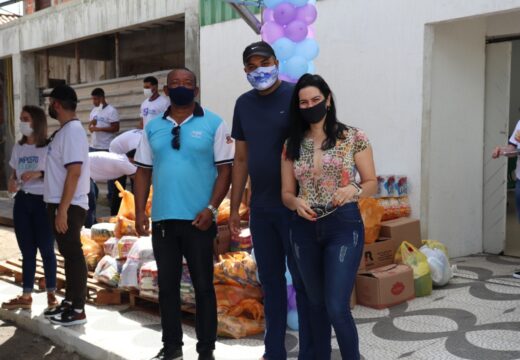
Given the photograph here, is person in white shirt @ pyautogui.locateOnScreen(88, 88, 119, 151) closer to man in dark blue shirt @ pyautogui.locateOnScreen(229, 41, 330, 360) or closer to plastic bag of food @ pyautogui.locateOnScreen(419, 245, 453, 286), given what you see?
plastic bag of food @ pyautogui.locateOnScreen(419, 245, 453, 286)

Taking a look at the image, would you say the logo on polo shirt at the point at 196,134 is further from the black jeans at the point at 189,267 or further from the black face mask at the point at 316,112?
the black face mask at the point at 316,112

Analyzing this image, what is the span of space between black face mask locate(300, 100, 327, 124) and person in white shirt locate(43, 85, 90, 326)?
2.02 m

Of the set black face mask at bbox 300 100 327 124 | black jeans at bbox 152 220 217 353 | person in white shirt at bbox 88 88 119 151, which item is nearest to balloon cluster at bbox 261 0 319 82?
black face mask at bbox 300 100 327 124

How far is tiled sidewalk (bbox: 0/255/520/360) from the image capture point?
12.9 ft

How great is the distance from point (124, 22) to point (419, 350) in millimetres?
8391

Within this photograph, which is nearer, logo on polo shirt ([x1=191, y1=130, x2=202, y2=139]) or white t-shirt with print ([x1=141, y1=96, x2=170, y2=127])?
logo on polo shirt ([x1=191, y1=130, x2=202, y2=139])

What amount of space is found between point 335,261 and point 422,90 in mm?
3501

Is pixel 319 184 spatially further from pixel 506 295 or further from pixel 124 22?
pixel 124 22

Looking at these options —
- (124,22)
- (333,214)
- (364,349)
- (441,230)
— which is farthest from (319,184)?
(124,22)

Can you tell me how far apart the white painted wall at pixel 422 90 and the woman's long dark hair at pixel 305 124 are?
3148 millimetres

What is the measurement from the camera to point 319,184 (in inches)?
121

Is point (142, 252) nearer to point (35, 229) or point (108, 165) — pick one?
point (35, 229)

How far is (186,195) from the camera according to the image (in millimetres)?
Answer: 3582

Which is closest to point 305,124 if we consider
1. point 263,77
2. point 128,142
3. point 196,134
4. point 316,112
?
point 316,112
